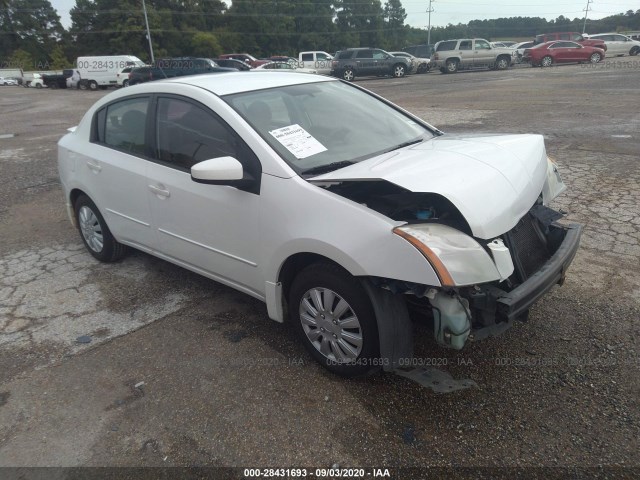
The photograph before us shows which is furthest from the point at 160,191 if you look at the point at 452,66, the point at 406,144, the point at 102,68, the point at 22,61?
the point at 22,61

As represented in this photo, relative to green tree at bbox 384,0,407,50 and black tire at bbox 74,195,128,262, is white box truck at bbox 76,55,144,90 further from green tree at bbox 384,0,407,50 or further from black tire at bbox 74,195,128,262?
green tree at bbox 384,0,407,50

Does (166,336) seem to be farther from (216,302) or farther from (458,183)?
(458,183)

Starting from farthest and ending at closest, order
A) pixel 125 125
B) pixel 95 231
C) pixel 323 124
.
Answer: pixel 95 231, pixel 125 125, pixel 323 124

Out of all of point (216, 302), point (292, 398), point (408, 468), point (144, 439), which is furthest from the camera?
point (216, 302)

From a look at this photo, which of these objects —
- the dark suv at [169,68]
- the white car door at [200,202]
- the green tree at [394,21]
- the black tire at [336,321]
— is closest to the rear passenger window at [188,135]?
the white car door at [200,202]

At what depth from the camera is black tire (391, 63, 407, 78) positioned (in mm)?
27109

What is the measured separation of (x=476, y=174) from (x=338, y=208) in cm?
79

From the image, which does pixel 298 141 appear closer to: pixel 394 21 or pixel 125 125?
pixel 125 125

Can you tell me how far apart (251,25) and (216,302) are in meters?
74.4

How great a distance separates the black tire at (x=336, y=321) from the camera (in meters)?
2.54

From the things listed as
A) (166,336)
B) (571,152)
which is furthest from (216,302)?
(571,152)

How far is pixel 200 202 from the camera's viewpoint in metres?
3.22

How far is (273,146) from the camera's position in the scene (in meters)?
2.92

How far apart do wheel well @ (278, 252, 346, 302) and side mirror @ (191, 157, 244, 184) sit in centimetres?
58
